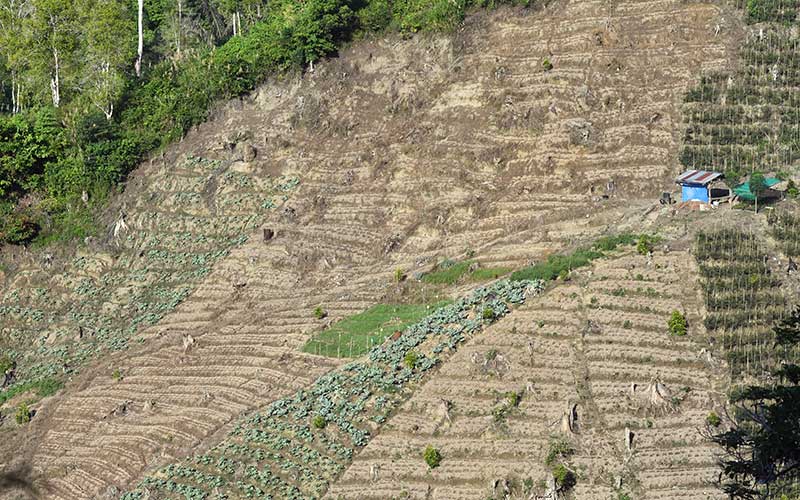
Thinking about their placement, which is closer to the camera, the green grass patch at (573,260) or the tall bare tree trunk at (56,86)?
the green grass patch at (573,260)

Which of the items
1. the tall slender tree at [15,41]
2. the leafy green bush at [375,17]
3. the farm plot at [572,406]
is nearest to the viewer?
the farm plot at [572,406]

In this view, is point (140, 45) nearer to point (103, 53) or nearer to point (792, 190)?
point (103, 53)

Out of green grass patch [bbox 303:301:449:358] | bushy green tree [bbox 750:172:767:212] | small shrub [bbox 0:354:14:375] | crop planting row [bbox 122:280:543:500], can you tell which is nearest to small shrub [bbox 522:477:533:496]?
crop planting row [bbox 122:280:543:500]

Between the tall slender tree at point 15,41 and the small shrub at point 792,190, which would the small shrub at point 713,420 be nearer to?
the small shrub at point 792,190

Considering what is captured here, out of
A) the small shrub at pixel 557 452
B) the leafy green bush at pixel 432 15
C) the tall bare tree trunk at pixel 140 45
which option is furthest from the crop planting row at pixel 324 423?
the tall bare tree trunk at pixel 140 45

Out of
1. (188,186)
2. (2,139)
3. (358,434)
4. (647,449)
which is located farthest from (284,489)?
(2,139)

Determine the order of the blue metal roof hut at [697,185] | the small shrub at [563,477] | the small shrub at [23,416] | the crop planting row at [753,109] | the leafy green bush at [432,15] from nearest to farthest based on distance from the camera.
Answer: the small shrub at [563,477]
the blue metal roof hut at [697,185]
the small shrub at [23,416]
the crop planting row at [753,109]
the leafy green bush at [432,15]

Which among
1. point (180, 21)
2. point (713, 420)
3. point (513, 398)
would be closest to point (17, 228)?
point (180, 21)

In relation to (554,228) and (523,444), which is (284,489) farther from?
(554,228)
